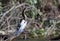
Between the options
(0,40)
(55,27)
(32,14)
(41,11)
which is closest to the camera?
(0,40)

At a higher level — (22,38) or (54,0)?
(54,0)

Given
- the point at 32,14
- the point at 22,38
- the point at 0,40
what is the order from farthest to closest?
the point at 32,14 < the point at 22,38 < the point at 0,40

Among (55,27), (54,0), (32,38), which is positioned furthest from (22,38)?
(54,0)

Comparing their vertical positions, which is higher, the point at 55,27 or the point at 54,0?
the point at 54,0

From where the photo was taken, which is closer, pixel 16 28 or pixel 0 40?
pixel 0 40

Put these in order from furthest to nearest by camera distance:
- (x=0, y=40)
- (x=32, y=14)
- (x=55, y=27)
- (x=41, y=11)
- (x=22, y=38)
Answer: (x=41, y=11) < (x=32, y=14) < (x=55, y=27) < (x=22, y=38) < (x=0, y=40)

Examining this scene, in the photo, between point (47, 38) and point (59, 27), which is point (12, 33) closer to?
point (47, 38)

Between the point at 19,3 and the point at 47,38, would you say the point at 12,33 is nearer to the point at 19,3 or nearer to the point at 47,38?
the point at 47,38

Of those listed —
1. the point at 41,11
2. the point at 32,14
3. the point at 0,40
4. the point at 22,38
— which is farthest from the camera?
the point at 41,11

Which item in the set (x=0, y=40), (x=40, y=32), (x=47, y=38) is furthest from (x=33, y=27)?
(x=0, y=40)
